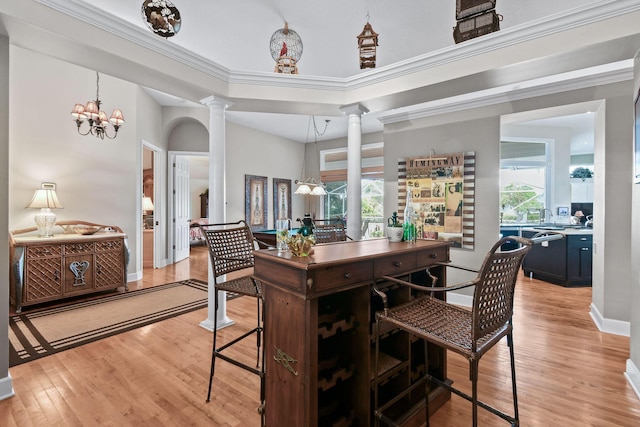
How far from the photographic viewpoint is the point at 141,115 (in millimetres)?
5484

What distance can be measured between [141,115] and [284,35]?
4.06m

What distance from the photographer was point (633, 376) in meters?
2.27

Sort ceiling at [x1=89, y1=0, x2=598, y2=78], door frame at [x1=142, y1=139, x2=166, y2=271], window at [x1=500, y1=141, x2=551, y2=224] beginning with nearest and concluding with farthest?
1. ceiling at [x1=89, y1=0, x2=598, y2=78]
2. door frame at [x1=142, y1=139, x2=166, y2=271]
3. window at [x1=500, y1=141, x2=551, y2=224]

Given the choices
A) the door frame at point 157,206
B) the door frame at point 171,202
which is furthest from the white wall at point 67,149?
the door frame at point 171,202

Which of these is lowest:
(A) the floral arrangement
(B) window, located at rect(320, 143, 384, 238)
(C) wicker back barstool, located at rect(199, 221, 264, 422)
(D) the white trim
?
(D) the white trim

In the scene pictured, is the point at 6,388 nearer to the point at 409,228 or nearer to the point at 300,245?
the point at 300,245

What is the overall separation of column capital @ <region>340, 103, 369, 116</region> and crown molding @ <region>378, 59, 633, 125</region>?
3.82 ft

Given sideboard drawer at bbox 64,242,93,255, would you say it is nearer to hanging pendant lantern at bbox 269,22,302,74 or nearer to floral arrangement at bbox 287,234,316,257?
hanging pendant lantern at bbox 269,22,302,74

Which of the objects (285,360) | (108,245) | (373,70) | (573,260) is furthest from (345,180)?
(285,360)

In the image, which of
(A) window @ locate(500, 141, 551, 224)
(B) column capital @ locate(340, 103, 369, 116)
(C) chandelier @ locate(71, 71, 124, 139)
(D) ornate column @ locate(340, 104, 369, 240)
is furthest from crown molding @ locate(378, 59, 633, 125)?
(C) chandelier @ locate(71, 71, 124, 139)

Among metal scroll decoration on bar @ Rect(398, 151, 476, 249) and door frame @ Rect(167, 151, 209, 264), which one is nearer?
metal scroll decoration on bar @ Rect(398, 151, 476, 249)

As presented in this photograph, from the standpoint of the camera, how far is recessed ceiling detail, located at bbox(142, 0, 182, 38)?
2.12 metres

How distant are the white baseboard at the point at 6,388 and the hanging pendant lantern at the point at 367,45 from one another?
353cm

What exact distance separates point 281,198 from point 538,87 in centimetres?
585
